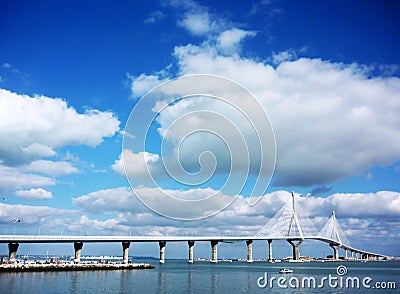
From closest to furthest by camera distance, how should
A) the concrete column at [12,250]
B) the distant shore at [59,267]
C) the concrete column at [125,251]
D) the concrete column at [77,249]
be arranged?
1. the distant shore at [59,267]
2. the concrete column at [12,250]
3. the concrete column at [77,249]
4. the concrete column at [125,251]

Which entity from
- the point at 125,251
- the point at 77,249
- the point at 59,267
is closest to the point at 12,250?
the point at 59,267

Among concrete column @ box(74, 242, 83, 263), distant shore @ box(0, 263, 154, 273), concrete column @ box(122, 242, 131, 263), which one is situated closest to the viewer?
distant shore @ box(0, 263, 154, 273)

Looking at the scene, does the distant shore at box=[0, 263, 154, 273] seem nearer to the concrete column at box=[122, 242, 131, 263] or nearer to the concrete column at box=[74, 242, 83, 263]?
the concrete column at box=[122, 242, 131, 263]

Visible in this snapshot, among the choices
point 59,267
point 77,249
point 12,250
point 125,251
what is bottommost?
point 59,267

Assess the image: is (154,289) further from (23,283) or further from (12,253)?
(12,253)

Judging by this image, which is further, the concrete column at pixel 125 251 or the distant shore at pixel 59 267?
the concrete column at pixel 125 251

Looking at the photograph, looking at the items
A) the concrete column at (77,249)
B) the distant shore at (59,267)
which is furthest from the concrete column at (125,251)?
the concrete column at (77,249)

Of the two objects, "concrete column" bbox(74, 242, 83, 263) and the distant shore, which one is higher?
"concrete column" bbox(74, 242, 83, 263)

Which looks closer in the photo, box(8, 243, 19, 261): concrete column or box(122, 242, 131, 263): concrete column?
box(8, 243, 19, 261): concrete column

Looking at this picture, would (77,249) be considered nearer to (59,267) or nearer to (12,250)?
(59,267)

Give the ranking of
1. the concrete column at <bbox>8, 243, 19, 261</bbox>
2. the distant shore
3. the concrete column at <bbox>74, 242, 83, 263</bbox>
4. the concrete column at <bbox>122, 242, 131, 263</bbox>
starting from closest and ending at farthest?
the distant shore < the concrete column at <bbox>8, 243, 19, 261</bbox> < the concrete column at <bbox>74, 242, 83, 263</bbox> < the concrete column at <bbox>122, 242, 131, 263</bbox>

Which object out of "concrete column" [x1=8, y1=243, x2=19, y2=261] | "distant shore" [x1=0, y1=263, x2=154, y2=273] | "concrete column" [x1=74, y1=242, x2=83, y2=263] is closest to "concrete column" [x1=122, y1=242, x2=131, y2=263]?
"distant shore" [x1=0, y1=263, x2=154, y2=273]

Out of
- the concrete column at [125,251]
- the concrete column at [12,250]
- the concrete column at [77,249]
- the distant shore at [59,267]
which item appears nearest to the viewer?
the distant shore at [59,267]

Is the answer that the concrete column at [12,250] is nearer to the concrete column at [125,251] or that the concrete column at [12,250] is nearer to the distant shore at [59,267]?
the distant shore at [59,267]
